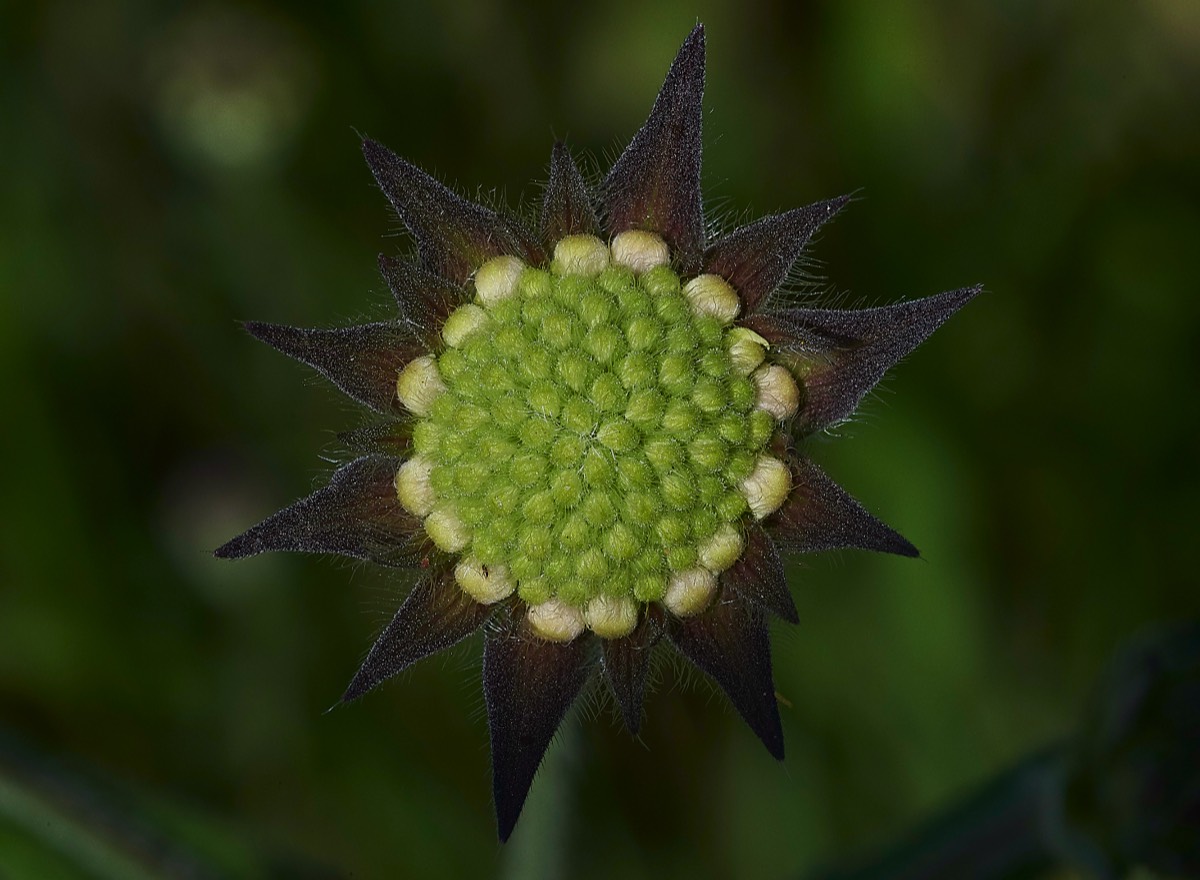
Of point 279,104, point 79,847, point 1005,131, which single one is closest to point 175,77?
point 279,104

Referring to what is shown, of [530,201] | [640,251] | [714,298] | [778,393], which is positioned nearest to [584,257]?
[640,251]

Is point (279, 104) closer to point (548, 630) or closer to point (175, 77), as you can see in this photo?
point (175, 77)

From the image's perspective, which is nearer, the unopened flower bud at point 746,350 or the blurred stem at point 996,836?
the unopened flower bud at point 746,350

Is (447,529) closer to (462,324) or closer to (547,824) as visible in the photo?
(462,324)

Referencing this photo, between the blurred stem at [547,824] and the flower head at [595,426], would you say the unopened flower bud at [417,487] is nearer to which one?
the flower head at [595,426]

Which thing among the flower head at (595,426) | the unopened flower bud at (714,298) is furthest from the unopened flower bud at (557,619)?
the unopened flower bud at (714,298)

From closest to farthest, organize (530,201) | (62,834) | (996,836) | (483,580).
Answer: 1. (483,580)
2. (62,834)
3. (996,836)
4. (530,201)

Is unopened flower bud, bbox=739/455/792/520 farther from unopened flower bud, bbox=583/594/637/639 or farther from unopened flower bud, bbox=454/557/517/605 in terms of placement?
unopened flower bud, bbox=454/557/517/605
